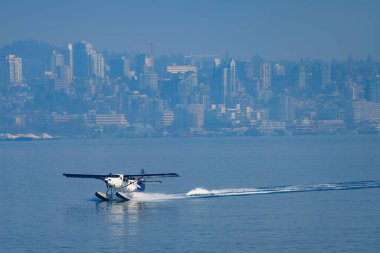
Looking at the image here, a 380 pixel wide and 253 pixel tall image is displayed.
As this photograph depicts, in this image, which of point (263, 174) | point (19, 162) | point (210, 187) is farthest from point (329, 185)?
point (19, 162)

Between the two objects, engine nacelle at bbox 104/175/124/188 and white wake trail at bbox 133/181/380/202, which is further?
white wake trail at bbox 133/181/380/202

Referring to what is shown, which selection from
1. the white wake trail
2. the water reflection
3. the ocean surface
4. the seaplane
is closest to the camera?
the ocean surface

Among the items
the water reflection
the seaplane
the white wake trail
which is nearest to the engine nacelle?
the seaplane

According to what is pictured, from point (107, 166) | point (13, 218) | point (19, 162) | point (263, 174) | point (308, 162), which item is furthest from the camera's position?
point (19, 162)

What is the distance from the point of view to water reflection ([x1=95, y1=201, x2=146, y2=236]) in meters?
45.8

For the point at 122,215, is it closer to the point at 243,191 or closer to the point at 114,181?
the point at 114,181

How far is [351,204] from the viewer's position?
5434 centimetres

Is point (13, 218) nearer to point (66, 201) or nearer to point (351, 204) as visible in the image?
point (66, 201)

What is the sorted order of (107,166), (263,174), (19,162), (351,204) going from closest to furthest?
(351,204) → (263,174) → (107,166) → (19,162)

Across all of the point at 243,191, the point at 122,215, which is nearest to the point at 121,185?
the point at 122,215

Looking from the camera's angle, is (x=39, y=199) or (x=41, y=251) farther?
(x=39, y=199)

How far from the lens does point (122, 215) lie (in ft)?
167

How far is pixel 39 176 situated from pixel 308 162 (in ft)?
98.5

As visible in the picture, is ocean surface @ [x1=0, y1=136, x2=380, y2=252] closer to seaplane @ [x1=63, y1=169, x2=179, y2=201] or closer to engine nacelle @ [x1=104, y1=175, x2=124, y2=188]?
seaplane @ [x1=63, y1=169, x2=179, y2=201]
